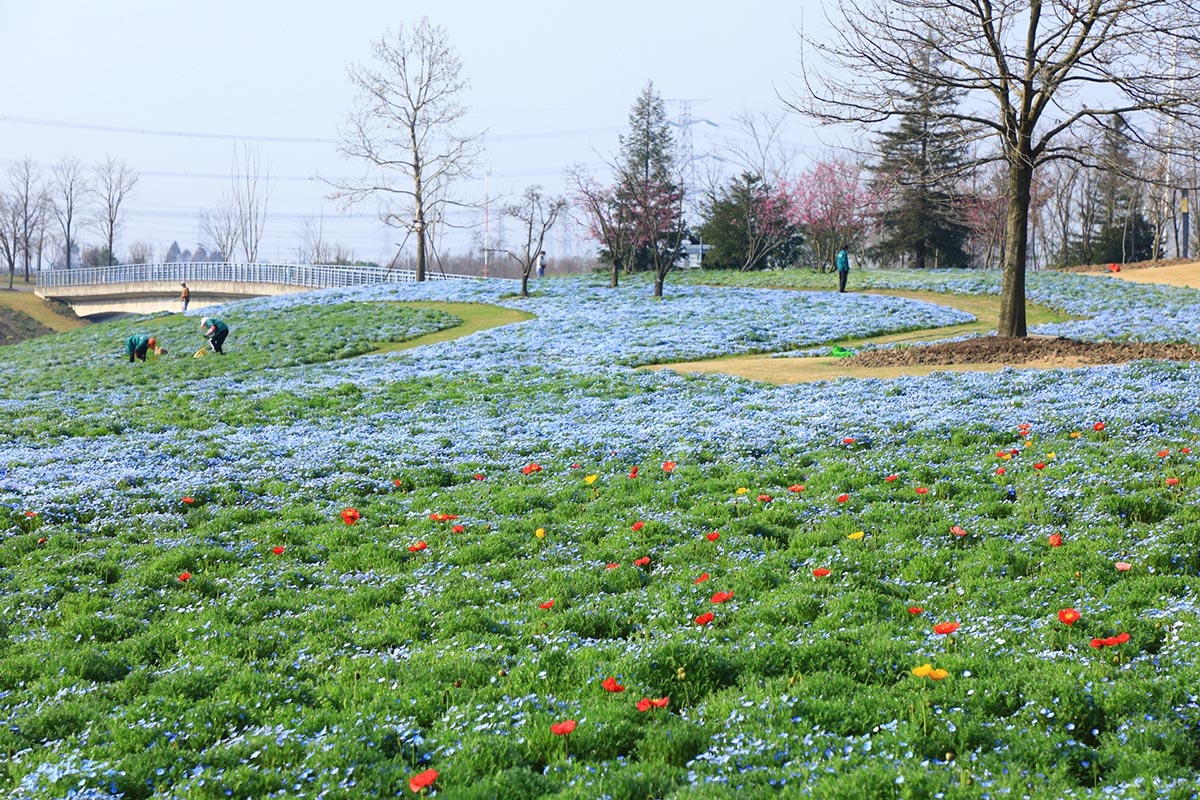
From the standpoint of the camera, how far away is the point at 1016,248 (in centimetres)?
1947

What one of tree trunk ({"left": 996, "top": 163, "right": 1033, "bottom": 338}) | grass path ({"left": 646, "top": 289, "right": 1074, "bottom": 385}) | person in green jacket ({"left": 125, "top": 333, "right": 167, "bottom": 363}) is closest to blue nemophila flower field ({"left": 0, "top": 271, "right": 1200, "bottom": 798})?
grass path ({"left": 646, "top": 289, "right": 1074, "bottom": 385})

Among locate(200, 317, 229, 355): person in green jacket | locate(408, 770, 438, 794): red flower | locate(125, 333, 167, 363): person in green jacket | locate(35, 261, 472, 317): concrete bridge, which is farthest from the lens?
locate(35, 261, 472, 317): concrete bridge

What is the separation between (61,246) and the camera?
471 ft

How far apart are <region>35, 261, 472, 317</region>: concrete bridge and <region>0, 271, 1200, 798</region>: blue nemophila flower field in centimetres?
5054

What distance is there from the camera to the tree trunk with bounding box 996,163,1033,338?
19000mm

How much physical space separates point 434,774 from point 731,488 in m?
6.40

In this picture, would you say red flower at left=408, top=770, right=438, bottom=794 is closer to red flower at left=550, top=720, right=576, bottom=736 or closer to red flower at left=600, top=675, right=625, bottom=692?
red flower at left=550, top=720, right=576, bottom=736

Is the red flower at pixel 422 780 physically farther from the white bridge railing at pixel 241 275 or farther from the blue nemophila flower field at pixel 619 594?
the white bridge railing at pixel 241 275

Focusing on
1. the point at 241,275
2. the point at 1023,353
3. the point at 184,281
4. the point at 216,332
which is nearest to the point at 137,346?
the point at 216,332

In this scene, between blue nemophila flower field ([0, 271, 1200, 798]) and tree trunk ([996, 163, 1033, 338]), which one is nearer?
blue nemophila flower field ([0, 271, 1200, 798])

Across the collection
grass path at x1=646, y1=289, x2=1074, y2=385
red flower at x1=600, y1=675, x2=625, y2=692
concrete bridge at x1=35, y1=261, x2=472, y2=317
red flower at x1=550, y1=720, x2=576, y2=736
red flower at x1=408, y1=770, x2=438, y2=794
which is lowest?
red flower at x1=408, y1=770, x2=438, y2=794

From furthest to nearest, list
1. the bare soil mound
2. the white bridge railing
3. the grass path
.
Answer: the white bridge railing → the grass path → the bare soil mound

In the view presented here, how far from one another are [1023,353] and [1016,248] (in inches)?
98.7

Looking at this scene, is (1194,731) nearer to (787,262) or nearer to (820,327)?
(820,327)
